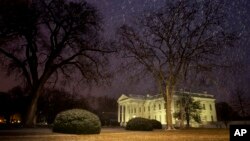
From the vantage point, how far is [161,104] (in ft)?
346

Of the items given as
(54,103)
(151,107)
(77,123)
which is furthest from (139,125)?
(151,107)

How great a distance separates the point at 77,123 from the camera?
60.3 ft

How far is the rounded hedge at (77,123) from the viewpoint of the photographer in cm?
1844

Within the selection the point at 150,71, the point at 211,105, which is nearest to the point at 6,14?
the point at 150,71

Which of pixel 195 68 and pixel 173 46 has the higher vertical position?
pixel 173 46

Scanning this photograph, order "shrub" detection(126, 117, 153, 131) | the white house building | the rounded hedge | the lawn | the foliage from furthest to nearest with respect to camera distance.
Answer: the white house building, the foliage, "shrub" detection(126, 117, 153, 131), the rounded hedge, the lawn

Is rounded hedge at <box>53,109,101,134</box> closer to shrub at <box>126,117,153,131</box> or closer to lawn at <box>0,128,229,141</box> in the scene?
lawn at <box>0,128,229,141</box>

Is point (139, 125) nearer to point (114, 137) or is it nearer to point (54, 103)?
point (114, 137)

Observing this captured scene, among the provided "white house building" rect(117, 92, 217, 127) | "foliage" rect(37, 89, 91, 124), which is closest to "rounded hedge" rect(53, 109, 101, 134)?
"foliage" rect(37, 89, 91, 124)

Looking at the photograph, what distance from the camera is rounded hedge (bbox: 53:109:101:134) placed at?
726 inches

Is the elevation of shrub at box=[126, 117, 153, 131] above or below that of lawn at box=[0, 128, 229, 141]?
above

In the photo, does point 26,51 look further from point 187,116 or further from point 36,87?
point 187,116

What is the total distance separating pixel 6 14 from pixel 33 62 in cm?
703

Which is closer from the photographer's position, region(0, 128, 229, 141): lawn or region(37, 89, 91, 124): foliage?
region(0, 128, 229, 141): lawn
